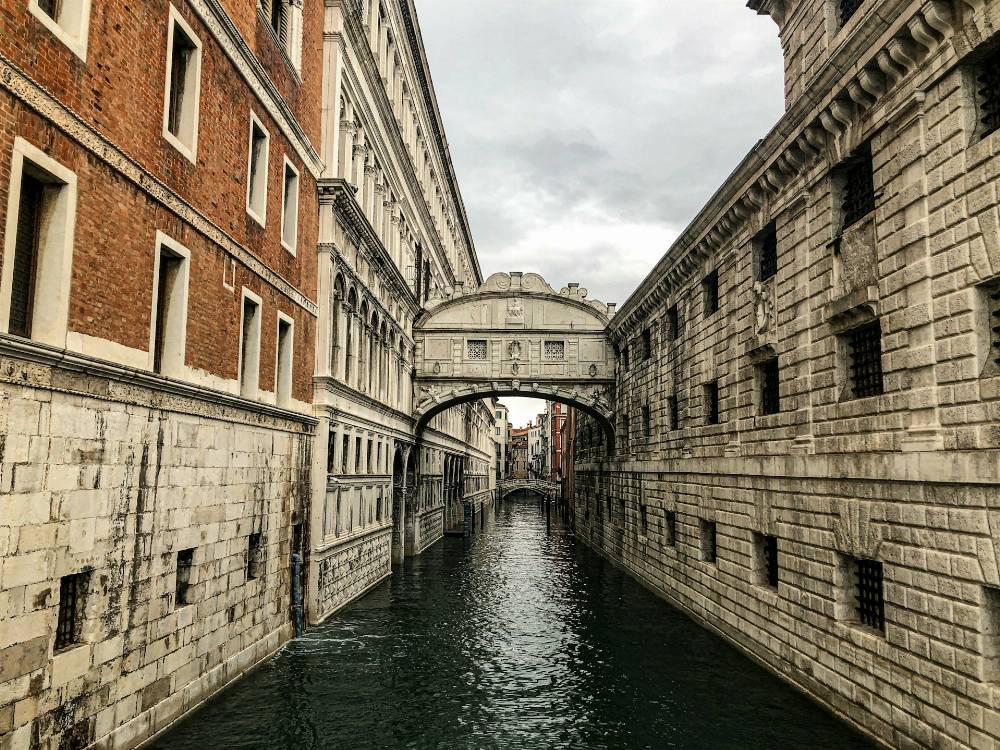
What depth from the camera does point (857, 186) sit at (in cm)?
1266

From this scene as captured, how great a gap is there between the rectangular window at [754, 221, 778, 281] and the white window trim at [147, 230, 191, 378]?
1124 cm

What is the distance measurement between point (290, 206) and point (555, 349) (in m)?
17.1

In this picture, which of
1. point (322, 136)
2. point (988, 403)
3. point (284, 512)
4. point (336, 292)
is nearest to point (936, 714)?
point (988, 403)

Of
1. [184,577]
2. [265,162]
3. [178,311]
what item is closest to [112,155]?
[178,311]

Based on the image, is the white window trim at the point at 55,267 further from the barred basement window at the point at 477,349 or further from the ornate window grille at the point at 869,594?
the barred basement window at the point at 477,349

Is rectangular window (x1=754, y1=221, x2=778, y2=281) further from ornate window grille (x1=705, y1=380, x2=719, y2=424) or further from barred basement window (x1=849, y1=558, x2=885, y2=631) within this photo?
barred basement window (x1=849, y1=558, x2=885, y2=631)

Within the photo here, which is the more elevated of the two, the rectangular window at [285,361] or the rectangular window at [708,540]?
the rectangular window at [285,361]

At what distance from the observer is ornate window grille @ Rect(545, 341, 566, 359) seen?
105 ft

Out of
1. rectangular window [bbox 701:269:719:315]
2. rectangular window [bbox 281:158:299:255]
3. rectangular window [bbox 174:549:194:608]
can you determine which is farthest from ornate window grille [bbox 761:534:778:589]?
rectangular window [bbox 281:158:299:255]

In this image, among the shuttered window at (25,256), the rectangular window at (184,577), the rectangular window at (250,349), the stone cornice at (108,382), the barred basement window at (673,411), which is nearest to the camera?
the stone cornice at (108,382)

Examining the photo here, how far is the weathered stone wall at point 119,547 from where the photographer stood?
7.74 m

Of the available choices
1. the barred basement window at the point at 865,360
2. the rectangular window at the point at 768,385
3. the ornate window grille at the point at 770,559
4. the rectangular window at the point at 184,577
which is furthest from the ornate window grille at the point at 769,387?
the rectangular window at the point at 184,577

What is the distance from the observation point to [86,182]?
8805 millimetres

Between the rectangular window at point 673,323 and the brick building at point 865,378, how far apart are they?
136 inches
